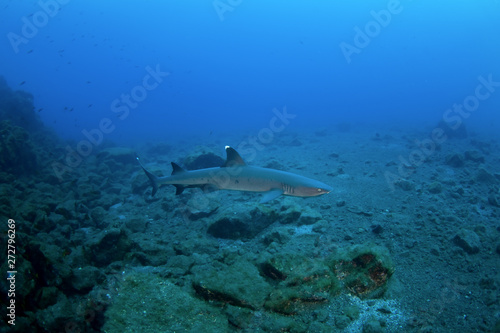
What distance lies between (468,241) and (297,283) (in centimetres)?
419

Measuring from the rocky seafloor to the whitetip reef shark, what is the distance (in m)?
0.61

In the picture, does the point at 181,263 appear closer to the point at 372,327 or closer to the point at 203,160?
the point at 372,327

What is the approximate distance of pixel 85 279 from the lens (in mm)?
3783

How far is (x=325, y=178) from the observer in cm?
1050

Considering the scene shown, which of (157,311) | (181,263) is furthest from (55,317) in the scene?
(181,263)

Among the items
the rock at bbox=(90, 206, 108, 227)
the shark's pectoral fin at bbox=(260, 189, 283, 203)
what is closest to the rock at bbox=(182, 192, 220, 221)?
the shark's pectoral fin at bbox=(260, 189, 283, 203)

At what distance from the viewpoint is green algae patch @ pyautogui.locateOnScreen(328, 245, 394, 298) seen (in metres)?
3.82

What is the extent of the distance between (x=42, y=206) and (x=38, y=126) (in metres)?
24.5

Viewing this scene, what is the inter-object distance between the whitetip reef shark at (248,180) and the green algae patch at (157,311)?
2.81 metres

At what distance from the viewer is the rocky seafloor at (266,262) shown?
3244mm

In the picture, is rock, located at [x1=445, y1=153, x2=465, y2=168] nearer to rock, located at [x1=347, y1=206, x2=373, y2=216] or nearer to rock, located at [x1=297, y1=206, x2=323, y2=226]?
rock, located at [x1=347, y1=206, x2=373, y2=216]

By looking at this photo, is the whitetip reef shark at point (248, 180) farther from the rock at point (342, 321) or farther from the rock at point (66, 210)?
the rock at point (66, 210)

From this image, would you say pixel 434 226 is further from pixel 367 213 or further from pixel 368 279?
pixel 368 279

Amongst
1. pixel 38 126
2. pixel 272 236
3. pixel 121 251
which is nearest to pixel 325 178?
pixel 272 236
